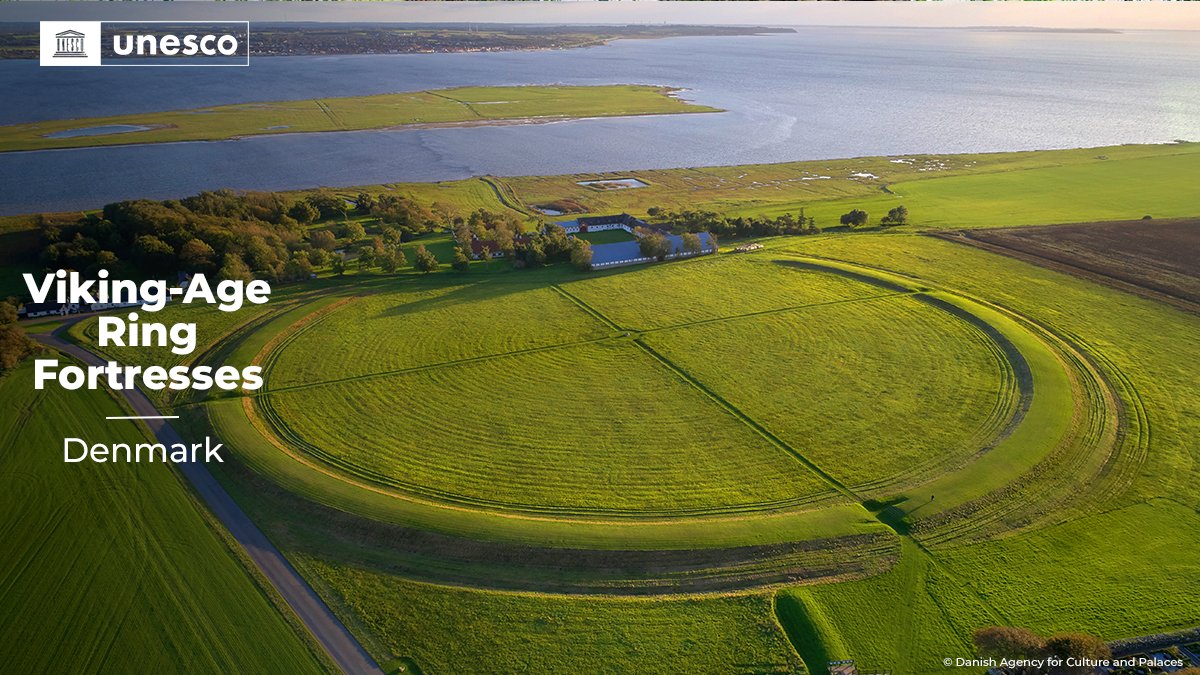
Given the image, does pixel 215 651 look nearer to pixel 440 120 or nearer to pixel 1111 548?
pixel 1111 548

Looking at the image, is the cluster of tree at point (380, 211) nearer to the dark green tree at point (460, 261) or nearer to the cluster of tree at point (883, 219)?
the dark green tree at point (460, 261)

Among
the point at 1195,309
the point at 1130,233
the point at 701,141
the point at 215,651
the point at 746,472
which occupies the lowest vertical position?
the point at 215,651

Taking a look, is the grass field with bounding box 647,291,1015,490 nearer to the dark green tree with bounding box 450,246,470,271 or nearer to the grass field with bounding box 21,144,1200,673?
the grass field with bounding box 21,144,1200,673

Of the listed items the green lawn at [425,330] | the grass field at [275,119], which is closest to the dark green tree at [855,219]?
the green lawn at [425,330]

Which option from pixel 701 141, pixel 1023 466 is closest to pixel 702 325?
pixel 1023 466

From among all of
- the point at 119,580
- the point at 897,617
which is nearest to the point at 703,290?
the point at 897,617

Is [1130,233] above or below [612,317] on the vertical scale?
above
